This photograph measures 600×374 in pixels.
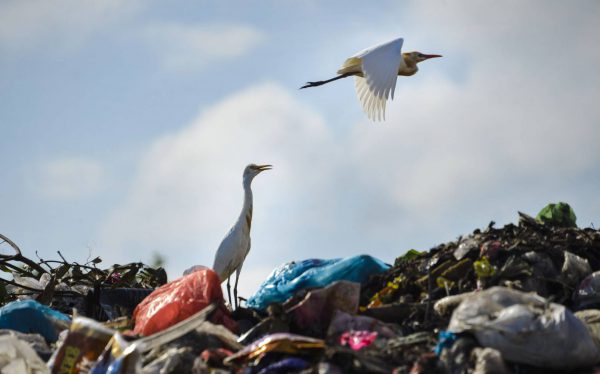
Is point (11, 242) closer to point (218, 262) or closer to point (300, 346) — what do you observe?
point (218, 262)

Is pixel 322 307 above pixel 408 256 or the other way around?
the other way around

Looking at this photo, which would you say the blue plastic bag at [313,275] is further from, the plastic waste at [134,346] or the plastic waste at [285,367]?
the plastic waste at [285,367]

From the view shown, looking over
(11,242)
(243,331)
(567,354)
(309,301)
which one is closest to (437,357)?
(567,354)

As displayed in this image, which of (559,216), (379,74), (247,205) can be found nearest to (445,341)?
(559,216)

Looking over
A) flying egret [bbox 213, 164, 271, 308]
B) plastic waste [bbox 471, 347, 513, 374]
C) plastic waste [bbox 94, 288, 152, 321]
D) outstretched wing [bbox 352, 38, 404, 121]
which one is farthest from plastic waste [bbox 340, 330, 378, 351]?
flying egret [bbox 213, 164, 271, 308]

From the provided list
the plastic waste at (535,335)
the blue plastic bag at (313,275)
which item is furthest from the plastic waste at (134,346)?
the plastic waste at (535,335)

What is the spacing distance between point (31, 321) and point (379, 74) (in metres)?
3.52

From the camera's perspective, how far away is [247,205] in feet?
27.7

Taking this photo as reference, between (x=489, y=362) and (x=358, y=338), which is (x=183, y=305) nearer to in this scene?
(x=358, y=338)

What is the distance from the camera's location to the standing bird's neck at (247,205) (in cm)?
834

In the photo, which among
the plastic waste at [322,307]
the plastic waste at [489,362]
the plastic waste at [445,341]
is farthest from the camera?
the plastic waste at [322,307]

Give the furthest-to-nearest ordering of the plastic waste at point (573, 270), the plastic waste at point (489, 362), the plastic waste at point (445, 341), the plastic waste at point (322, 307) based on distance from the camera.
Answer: the plastic waste at point (573, 270) → the plastic waste at point (322, 307) → the plastic waste at point (445, 341) → the plastic waste at point (489, 362)

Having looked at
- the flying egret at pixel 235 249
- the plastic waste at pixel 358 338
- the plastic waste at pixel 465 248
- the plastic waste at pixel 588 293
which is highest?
the flying egret at pixel 235 249

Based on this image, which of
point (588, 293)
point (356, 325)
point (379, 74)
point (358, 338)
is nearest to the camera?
point (358, 338)
